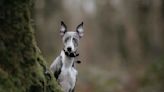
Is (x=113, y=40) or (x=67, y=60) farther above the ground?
(x=67, y=60)

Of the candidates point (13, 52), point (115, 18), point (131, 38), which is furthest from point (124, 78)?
point (13, 52)

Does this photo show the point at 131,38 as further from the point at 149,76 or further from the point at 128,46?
the point at 149,76

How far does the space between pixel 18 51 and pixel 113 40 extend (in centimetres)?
4343

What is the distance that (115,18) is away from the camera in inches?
2152

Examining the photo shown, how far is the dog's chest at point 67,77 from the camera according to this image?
12961 millimetres

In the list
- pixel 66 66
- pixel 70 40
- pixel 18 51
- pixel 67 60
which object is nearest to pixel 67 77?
pixel 66 66

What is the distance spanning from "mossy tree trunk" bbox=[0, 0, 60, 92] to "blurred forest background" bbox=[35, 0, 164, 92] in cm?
1971

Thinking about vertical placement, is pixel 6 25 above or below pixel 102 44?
above

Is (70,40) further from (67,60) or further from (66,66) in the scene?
(66,66)

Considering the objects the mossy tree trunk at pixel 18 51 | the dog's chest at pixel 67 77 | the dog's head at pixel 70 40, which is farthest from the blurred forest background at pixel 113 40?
the mossy tree trunk at pixel 18 51

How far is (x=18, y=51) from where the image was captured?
10844 mm

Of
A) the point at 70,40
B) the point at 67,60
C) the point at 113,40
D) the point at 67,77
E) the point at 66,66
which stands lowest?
the point at 113,40

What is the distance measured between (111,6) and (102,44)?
2.91 meters

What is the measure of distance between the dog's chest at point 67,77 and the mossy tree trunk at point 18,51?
1698 millimetres
